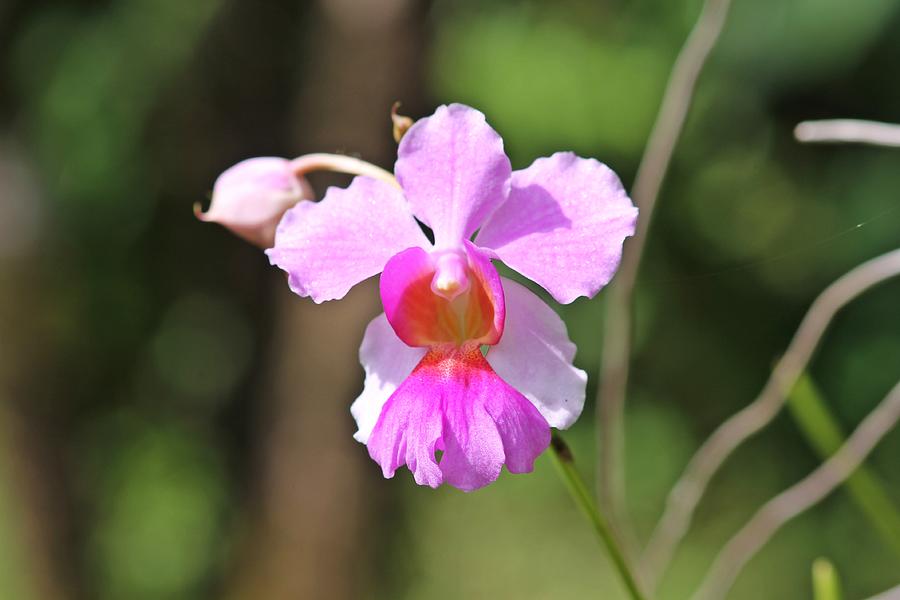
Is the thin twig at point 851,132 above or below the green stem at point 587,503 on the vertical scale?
above

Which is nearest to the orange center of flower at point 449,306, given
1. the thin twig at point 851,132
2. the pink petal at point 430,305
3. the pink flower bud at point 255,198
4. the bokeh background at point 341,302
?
the pink petal at point 430,305

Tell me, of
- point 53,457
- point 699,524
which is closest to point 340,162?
point 699,524

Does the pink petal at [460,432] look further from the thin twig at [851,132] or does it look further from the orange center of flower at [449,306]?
the thin twig at [851,132]

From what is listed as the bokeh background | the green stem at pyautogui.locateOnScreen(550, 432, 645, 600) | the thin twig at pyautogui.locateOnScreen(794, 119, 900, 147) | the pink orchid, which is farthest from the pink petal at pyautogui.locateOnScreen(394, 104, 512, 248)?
the bokeh background

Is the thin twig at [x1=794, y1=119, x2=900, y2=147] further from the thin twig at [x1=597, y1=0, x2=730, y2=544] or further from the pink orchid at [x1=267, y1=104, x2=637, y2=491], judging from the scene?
the pink orchid at [x1=267, y1=104, x2=637, y2=491]

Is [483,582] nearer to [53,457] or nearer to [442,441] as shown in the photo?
[53,457]
